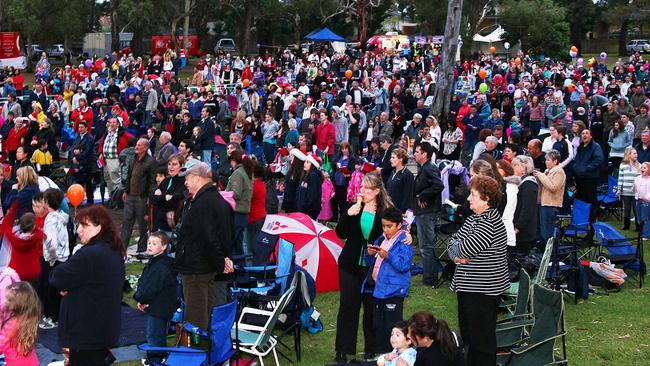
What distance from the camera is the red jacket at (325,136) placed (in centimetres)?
1570

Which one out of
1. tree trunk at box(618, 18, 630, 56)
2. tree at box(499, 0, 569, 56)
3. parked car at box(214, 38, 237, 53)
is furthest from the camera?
tree trunk at box(618, 18, 630, 56)

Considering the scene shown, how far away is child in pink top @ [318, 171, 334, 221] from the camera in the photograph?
41.4ft

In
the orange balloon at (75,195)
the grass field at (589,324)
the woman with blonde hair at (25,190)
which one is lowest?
the grass field at (589,324)

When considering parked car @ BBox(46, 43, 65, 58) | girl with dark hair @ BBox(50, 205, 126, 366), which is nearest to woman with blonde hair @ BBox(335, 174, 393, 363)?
girl with dark hair @ BBox(50, 205, 126, 366)

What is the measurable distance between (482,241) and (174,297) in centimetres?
278

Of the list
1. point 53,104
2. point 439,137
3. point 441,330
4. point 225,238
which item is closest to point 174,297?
point 225,238

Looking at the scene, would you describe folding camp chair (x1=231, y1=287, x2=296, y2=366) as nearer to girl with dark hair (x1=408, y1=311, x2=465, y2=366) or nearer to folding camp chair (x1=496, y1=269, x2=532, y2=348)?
girl with dark hair (x1=408, y1=311, x2=465, y2=366)

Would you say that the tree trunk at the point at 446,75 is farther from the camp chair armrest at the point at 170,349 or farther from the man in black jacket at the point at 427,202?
the camp chair armrest at the point at 170,349

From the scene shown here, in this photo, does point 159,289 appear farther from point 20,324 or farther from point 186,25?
point 186,25

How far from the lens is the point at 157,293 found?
23.9 ft

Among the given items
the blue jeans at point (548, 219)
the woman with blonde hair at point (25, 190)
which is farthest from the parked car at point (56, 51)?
the blue jeans at point (548, 219)

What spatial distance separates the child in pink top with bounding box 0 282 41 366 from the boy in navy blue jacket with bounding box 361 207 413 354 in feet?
8.42

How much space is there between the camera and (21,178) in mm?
9398

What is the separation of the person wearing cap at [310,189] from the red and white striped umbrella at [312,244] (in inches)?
88.4
